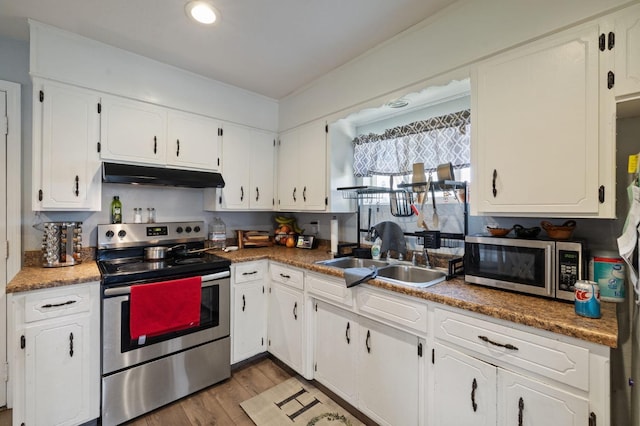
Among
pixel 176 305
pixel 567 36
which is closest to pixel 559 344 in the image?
pixel 567 36

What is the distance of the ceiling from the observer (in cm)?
165

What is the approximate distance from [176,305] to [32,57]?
6.05 feet

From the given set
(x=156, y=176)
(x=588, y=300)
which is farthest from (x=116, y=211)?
(x=588, y=300)

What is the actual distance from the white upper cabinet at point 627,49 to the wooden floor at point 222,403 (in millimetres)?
2600

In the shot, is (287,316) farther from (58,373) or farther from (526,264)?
(526,264)

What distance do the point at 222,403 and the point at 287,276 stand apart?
98 centimetres

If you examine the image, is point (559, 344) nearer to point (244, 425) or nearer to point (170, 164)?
point (244, 425)

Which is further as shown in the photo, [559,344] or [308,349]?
[308,349]

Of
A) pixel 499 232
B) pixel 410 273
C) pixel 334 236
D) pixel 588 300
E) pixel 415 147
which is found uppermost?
pixel 415 147

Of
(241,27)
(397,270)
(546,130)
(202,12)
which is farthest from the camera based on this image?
(397,270)

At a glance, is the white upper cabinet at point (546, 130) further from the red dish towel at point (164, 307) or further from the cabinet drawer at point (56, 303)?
the cabinet drawer at point (56, 303)

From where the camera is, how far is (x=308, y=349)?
2.16 metres

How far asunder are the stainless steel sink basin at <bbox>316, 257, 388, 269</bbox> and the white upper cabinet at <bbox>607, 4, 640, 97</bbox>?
157 cm

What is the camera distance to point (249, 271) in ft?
7.95
